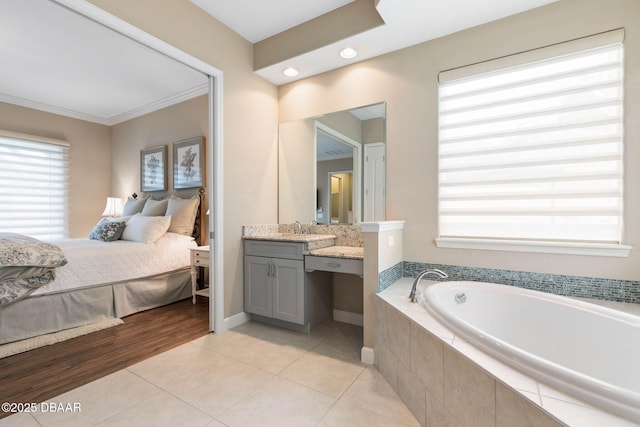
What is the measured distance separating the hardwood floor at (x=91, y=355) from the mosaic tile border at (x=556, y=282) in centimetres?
189

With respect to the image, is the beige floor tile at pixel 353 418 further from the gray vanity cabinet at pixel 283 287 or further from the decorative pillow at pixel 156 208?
the decorative pillow at pixel 156 208

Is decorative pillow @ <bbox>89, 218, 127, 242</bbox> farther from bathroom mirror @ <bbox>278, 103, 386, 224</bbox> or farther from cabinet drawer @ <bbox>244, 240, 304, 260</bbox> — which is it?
bathroom mirror @ <bbox>278, 103, 386, 224</bbox>

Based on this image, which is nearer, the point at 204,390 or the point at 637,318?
the point at 637,318

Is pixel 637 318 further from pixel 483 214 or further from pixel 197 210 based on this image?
pixel 197 210

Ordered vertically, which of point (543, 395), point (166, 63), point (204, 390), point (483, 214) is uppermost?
point (166, 63)

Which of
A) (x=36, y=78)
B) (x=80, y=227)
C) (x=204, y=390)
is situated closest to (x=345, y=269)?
(x=204, y=390)

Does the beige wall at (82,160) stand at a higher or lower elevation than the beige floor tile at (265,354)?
higher

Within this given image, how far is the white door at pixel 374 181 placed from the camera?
8.16ft

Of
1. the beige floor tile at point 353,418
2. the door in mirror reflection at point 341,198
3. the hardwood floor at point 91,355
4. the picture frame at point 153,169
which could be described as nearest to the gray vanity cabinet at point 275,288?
the hardwood floor at point 91,355

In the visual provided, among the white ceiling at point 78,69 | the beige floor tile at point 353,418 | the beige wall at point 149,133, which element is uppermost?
the white ceiling at point 78,69

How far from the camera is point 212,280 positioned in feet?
8.07

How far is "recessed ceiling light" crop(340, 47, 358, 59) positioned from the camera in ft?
7.84

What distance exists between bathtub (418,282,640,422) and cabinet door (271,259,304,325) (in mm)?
1043

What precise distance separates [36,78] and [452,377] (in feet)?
17.2
